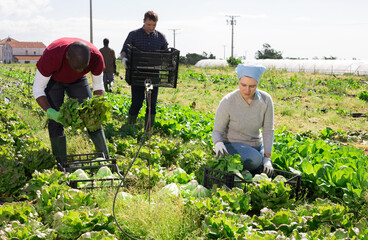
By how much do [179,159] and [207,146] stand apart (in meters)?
0.58

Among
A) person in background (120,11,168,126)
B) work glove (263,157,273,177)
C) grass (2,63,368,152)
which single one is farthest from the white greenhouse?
work glove (263,157,273,177)

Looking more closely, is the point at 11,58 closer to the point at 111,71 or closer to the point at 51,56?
the point at 111,71

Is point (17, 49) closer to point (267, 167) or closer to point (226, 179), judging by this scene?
point (267, 167)

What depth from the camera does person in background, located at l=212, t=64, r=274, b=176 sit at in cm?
386

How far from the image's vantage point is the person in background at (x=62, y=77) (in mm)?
3725

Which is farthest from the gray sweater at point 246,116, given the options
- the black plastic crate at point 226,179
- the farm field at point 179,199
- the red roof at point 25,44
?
the red roof at point 25,44

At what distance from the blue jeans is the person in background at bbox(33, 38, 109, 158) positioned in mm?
1428

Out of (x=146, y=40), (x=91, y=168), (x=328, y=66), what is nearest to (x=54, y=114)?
(x=91, y=168)

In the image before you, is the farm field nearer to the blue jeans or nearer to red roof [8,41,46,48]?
the blue jeans

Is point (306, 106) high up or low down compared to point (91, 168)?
up

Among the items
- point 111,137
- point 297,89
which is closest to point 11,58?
point 297,89

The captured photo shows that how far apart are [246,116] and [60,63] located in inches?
77.5

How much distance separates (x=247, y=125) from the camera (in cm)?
401

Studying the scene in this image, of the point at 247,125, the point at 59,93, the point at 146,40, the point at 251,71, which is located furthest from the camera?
the point at 146,40
